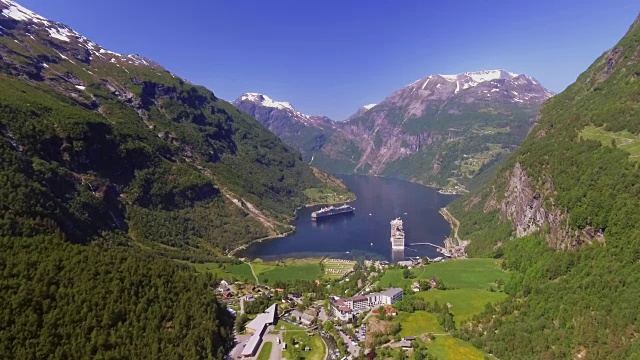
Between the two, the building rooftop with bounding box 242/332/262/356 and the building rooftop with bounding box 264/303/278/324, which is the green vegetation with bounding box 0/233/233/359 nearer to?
the building rooftop with bounding box 242/332/262/356

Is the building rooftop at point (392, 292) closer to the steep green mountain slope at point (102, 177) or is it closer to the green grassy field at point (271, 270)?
the green grassy field at point (271, 270)

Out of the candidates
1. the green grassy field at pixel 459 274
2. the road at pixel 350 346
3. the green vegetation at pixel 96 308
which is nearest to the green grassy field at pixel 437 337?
the road at pixel 350 346

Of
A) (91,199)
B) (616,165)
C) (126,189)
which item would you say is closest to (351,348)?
(616,165)

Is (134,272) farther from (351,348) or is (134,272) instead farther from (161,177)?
(161,177)

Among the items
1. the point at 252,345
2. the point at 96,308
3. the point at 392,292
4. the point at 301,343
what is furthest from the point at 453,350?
the point at 96,308

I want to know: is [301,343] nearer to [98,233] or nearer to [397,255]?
[397,255]

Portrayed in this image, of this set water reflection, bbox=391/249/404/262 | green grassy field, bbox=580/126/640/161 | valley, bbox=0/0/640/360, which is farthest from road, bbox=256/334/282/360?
green grassy field, bbox=580/126/640/161
